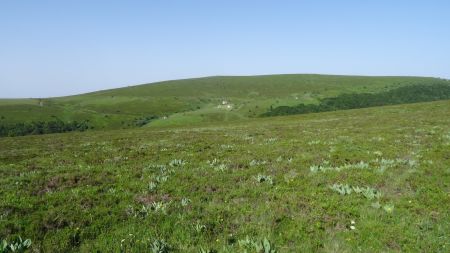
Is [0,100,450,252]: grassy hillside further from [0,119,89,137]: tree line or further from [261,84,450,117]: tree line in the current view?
[261,84,450,117]: tree line

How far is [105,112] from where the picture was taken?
180000mm

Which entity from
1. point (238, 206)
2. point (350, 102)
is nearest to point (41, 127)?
point (350, 102)

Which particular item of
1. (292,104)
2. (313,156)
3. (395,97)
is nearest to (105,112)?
(292,104)

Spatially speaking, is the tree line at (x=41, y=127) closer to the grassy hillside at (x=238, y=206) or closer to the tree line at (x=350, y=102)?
the tree line at (x=350, y=102)

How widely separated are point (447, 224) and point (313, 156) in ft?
33.0

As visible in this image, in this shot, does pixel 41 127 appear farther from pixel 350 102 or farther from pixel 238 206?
pixel 238 206

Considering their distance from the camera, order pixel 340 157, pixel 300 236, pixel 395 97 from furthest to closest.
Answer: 1. pixel 395 97
2. pixel 340 157
3. pixel 300 236

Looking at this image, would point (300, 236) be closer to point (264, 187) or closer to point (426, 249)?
point (426, 249)

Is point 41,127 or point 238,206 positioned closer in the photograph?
point 238,206

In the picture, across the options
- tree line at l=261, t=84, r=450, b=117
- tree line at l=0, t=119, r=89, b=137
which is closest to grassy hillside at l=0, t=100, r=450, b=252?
tree line at l=0, t=119, r=89, b=137

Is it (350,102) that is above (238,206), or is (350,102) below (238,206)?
below

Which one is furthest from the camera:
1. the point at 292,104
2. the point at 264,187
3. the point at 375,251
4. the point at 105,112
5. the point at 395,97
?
the point at 395,97

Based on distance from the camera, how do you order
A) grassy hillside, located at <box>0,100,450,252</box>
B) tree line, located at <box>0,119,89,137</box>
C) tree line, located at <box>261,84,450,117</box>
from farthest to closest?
tree line, located at <box>261,84,450,117</box> → tree line, located at <box>0,119,89,137</box> → grassy hillside, located at <box>0,100,450,252</box>

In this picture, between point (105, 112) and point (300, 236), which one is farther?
point (105, 112)
